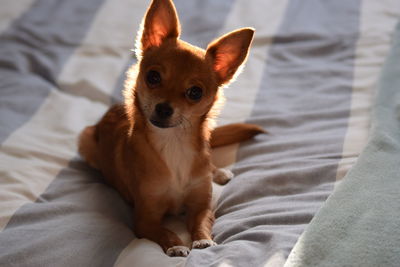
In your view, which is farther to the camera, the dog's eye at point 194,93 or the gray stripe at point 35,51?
the gray stripe at point 35,51

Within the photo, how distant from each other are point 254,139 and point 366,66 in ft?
2.27

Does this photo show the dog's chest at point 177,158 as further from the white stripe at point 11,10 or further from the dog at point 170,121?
the white stripe at point 11,10

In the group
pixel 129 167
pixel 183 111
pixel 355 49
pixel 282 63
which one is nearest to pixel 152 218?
pixel 129 167

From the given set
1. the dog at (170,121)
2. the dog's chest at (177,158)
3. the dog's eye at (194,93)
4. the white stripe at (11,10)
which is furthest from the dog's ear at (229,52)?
the white stripe at (11,10)

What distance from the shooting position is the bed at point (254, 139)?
49.1 inches

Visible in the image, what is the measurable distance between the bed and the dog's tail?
0.04m

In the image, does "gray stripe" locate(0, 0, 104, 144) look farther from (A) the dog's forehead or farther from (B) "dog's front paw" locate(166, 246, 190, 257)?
(B) "dog's front paw" locate(166, 246, 190, 257)

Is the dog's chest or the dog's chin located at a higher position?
the dog's chin

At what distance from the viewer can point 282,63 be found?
2.32 m

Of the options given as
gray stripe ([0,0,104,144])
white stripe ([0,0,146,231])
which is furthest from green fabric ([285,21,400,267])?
gray stripe ([0,0,104,144])

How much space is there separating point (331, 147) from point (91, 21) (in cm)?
144

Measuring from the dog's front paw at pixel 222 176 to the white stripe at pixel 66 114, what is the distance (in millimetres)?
541

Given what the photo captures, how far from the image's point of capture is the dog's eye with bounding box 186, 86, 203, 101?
1.46 meters

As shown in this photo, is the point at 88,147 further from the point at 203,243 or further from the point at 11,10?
the point at 11,10
